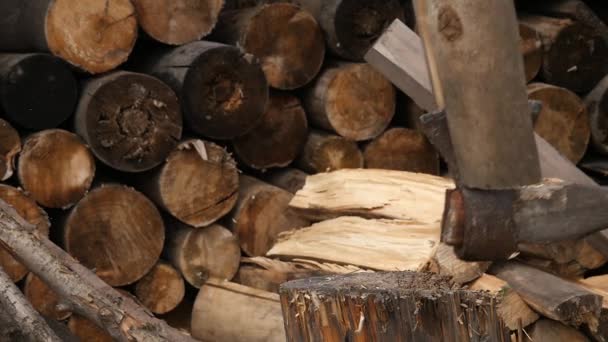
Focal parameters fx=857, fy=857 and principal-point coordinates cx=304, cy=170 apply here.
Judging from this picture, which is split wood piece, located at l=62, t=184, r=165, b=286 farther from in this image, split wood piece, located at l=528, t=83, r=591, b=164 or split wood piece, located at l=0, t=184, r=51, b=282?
split wood piece, located at l=528, t=83, r=591, b=164

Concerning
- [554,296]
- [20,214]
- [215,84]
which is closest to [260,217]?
[215,84]

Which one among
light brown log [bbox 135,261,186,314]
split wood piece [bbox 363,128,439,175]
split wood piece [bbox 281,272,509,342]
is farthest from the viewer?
split wood piece [bbox 363,128,439,175]

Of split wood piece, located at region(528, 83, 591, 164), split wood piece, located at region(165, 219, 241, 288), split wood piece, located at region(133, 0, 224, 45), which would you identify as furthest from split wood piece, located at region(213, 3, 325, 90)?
split wood piece, located at region(528, 83, 591, 164)

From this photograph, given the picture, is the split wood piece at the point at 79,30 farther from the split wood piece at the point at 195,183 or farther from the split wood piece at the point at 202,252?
the split wood piece at the point at 202,252

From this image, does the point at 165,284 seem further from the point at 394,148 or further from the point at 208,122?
the point at 394,148

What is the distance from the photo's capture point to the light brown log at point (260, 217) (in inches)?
165

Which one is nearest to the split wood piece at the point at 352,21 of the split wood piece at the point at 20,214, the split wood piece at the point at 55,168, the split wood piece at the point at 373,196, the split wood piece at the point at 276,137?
the split wood piece at the point at 276,137

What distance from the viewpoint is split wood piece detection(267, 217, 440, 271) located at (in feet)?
10.6

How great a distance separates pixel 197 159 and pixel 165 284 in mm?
620

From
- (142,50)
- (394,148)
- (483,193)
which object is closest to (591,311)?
(483,193)

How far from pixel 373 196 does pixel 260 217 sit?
67 cm

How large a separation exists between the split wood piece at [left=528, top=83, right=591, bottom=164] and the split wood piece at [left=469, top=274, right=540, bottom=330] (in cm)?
164

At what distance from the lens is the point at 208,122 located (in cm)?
394

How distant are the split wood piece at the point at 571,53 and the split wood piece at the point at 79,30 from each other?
2247mm
